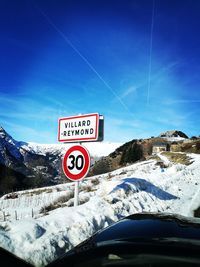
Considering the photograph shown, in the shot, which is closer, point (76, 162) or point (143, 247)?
point (143, 247)

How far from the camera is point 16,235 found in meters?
6.22

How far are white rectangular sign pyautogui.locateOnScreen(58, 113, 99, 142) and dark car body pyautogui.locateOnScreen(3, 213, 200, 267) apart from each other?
209 inches

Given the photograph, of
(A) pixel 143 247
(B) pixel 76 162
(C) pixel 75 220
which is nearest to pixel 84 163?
(B) pixel 76 162

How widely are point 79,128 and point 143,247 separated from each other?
6.76 metres

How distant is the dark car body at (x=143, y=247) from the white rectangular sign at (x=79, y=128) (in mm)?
5314

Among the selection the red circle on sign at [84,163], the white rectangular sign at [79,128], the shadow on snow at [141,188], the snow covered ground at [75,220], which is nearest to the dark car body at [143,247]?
the snow covered ground at [75,220]

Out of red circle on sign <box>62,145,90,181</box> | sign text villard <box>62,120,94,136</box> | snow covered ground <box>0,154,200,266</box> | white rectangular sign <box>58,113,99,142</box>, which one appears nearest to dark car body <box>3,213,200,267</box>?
snow covered ground <box>0,154,200,266</box>

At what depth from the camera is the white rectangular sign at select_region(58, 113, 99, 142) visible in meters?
9.12

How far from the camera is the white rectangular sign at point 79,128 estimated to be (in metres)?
9.12

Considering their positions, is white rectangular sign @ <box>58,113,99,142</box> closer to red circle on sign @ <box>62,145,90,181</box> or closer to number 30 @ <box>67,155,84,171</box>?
red circle on sign @ <box>62,145,90,181</box>

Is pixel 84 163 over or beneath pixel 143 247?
over

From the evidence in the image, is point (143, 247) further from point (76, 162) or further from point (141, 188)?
point (141, 188)

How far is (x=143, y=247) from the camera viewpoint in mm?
2887

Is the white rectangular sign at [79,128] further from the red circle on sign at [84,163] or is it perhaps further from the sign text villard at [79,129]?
the red circle on sign at [84,163]
